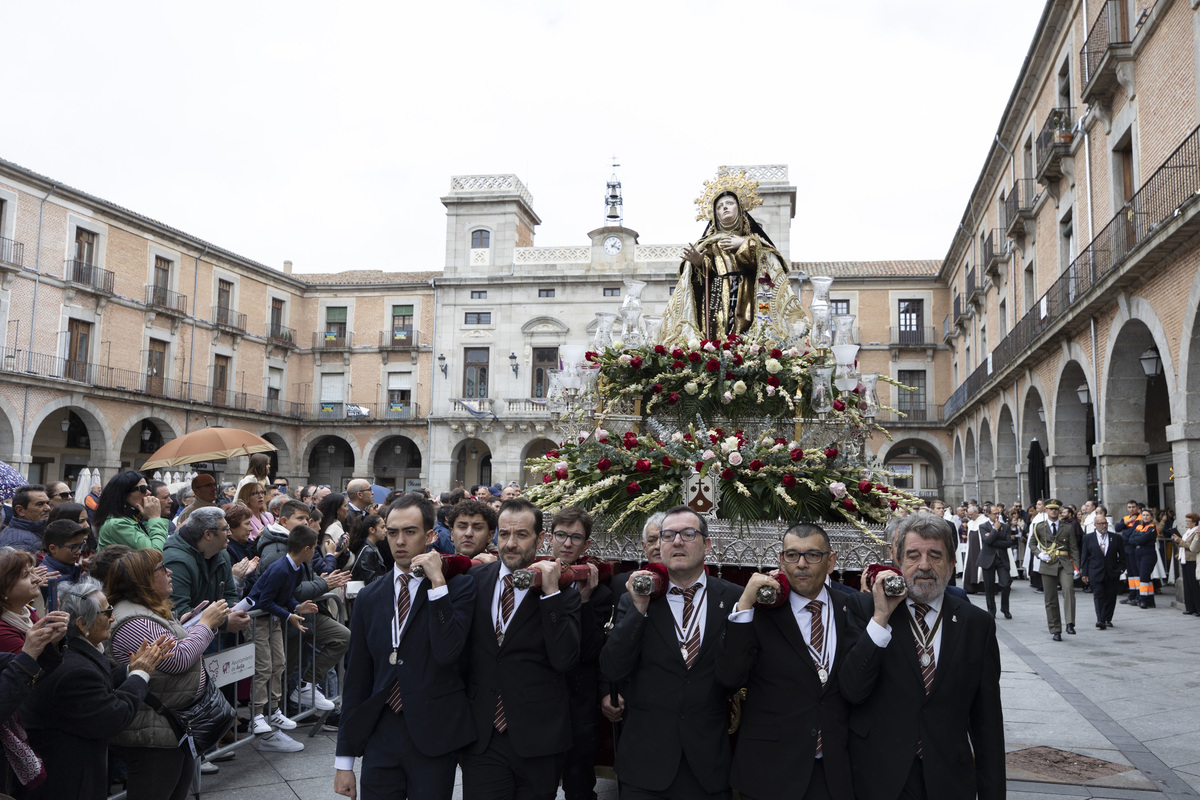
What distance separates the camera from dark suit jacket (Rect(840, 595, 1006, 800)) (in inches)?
114

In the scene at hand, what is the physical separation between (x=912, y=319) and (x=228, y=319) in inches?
1084

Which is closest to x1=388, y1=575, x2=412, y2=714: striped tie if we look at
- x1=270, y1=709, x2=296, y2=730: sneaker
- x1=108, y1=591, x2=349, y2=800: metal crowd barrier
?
x1=108, y1=591, x2=349, y2=800: metal crowd barrier

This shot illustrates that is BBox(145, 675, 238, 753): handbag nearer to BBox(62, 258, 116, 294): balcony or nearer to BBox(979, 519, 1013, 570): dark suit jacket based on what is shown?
BBox(979, 519, 1013, 570): dark suit jacket

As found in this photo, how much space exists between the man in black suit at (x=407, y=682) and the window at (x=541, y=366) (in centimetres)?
3100

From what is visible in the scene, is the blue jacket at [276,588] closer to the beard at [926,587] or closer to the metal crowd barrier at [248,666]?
the metal crowd barrier at [248,666]

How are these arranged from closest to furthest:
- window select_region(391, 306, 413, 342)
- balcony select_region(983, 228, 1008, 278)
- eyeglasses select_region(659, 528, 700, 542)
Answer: eyeglasses select_region(659, 528, 700, 542), balcony select_region(983, 228, 1008, 278), window select_region(391, 306, 413, 342)

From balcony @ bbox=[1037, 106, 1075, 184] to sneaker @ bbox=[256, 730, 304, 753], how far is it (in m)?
17.4

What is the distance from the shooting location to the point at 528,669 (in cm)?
340

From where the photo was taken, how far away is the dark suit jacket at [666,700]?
3090 mm

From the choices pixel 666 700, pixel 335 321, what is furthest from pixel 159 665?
pixel 335 321

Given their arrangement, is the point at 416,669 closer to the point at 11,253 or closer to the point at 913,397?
the point at 11,253

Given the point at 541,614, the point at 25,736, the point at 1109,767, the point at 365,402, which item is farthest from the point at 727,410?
the point at 365,402

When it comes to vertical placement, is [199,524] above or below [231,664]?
above

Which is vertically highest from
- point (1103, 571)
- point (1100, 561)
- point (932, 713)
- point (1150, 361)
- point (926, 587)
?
point (1150, 361)
